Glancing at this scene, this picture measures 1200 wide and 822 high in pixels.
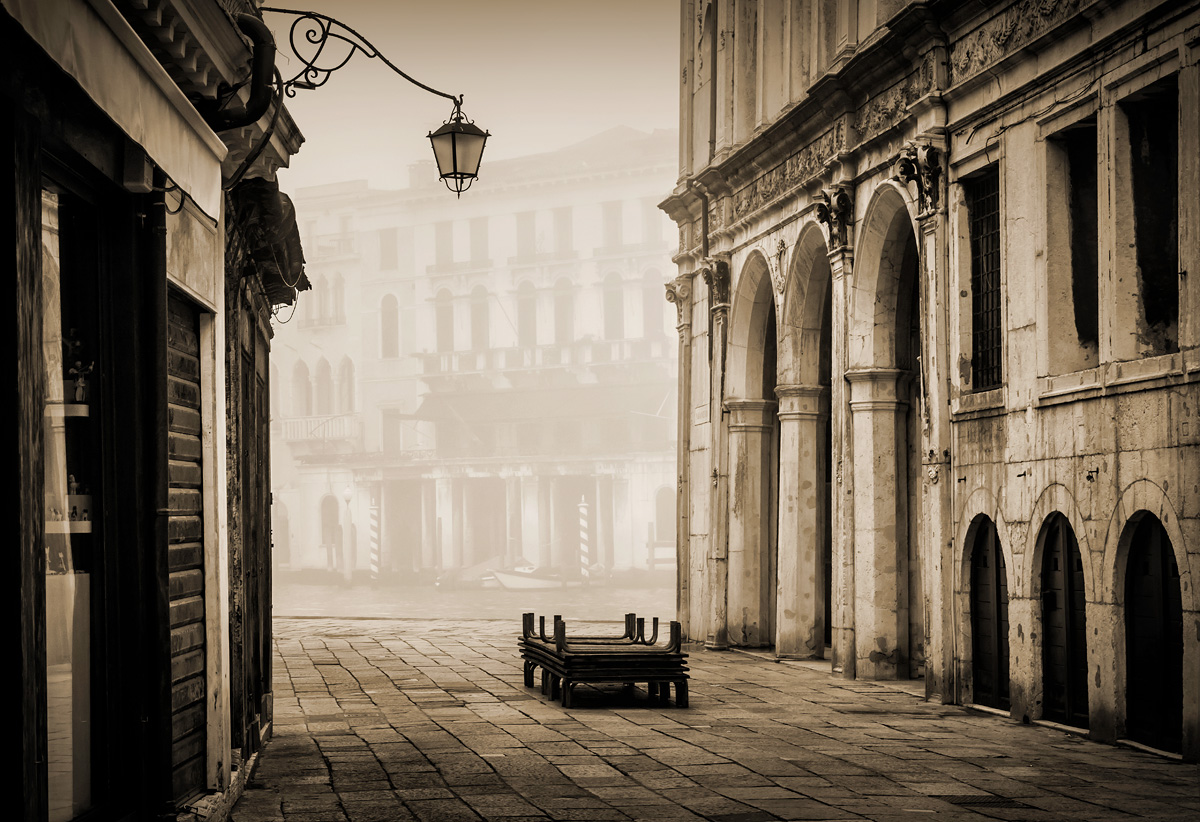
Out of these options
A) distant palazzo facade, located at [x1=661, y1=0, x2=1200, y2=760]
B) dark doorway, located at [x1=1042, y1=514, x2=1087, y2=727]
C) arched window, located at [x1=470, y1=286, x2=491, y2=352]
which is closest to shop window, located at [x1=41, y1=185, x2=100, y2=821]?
distant palazzo facade, located at [x1=661, y1=0, x2=1200, y2=760]

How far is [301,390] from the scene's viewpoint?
6619 cm

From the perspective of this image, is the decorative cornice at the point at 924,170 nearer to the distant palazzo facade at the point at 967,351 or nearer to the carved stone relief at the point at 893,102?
the distant palazzo facade at the point at 967,351

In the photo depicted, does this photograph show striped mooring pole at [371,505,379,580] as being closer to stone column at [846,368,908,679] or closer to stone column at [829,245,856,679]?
stone column at [829,245,856,679]

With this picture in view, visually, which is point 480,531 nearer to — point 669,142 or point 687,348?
point 669,142

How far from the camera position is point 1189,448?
898cm

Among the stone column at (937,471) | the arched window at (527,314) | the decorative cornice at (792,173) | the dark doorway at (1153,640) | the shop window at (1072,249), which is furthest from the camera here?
the arched window at (527,314)

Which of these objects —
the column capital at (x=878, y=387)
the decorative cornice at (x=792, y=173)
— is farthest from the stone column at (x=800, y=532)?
the decorative cornice at (x=792, y=173)

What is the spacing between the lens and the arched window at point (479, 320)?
2488 inches

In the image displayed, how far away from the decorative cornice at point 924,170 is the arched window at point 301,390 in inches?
2173

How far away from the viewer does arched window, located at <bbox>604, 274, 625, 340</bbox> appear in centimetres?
6128

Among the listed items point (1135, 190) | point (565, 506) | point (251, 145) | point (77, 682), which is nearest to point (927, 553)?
point (1135, 190)

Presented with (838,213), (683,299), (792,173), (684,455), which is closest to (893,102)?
(838,213)

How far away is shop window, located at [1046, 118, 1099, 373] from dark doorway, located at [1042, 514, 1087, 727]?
4.45 feet

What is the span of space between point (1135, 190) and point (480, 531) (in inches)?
2004
